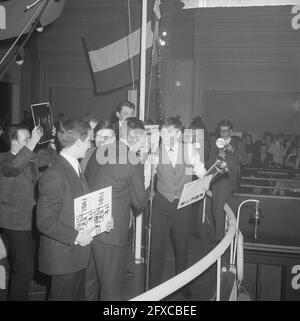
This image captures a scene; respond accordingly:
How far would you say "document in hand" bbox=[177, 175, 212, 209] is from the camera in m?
3.48

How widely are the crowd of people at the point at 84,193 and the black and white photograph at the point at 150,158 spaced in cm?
1

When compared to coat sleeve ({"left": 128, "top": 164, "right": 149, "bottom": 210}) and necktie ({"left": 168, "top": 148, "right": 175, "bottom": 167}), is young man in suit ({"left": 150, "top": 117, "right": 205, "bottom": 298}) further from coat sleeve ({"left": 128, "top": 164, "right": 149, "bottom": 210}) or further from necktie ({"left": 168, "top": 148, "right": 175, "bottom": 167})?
coat sleeve ({"left": 128, "top": 164, "right": 149, "bottom": 210})

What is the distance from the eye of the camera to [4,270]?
174 inches

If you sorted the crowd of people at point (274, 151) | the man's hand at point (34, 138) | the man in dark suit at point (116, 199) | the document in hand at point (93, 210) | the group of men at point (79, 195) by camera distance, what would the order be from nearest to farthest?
1. the document in hand at point (93, 210)
2. the group of men at point (79, 195)
3. the man in dark suit at point (116, 199)
4. the man's hand at point (34, 138)
5. the crowd of people at point (274, 151)

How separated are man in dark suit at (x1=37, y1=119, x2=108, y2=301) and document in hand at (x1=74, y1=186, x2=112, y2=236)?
0.07 m

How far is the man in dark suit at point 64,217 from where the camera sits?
2.60 metres

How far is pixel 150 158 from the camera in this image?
3.96 meters

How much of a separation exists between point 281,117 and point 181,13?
4.83 meters

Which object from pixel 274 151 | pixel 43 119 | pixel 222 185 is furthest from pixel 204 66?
pixel 43 119

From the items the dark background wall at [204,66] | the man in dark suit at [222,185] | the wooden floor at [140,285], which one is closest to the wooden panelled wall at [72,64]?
the dark background wall at [204,66]

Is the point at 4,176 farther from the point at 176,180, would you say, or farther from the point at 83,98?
the point at 83,98

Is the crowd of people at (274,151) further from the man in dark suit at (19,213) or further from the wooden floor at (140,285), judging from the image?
the man in dark suit at (19,213)

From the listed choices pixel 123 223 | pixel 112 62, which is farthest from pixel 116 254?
pixel 112 62
